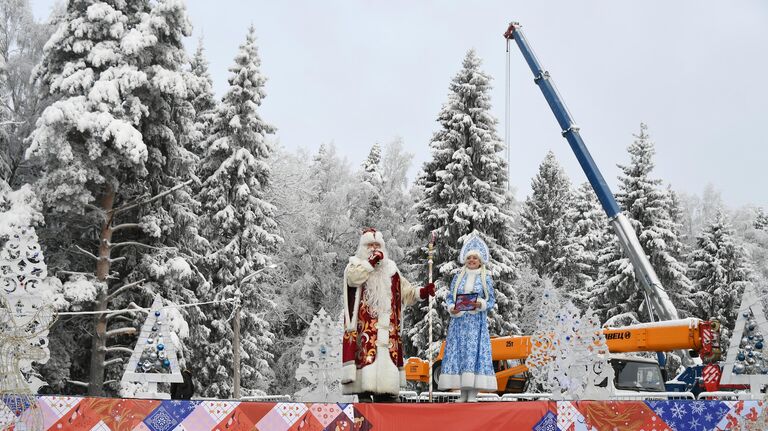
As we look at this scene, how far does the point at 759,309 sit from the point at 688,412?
1209 mm

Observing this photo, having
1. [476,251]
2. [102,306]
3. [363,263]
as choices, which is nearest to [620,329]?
[476,251]

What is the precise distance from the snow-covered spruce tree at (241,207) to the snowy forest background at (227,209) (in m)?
0.07

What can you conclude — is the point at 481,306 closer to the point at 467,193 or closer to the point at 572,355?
the point at 572,355

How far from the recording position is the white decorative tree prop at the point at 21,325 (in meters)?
6.64

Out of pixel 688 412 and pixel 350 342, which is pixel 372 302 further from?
pixel 688 412

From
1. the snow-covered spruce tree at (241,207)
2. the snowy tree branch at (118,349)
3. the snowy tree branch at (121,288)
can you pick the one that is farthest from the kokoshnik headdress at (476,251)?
the snow-covered spruce tree at (241,207)

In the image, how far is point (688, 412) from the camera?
21.1 feet

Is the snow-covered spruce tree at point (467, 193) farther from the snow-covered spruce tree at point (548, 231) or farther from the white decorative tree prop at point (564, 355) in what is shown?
the white decorative tree prop at point (564, 355)

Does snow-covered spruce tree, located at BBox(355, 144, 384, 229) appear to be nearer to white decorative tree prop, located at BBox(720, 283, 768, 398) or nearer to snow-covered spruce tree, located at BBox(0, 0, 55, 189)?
snow-covered spruce tree, located at BBox(0, 0, 55, 189)

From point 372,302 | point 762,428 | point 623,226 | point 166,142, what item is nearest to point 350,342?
point 372,302

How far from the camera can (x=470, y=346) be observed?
783 cm

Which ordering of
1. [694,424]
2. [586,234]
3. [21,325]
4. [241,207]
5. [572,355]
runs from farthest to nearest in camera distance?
[586,234]
[241,207]
[572,355]
[21,325]
[694,424]

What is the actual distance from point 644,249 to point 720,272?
149 inches

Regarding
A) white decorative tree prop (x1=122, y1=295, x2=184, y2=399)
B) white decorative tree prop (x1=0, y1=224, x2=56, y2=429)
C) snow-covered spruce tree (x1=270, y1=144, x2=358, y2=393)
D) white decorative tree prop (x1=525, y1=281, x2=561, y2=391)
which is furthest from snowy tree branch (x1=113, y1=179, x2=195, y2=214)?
white decorative tree prop (x1=525, y1=281, x2=561, y2=391)
